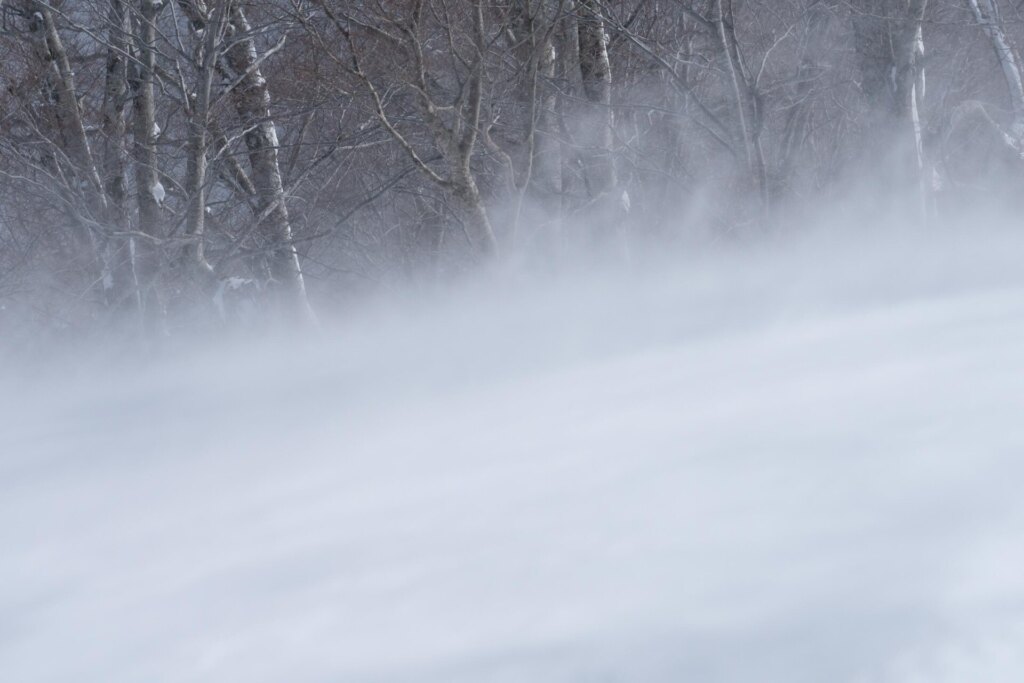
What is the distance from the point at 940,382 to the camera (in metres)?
4.28

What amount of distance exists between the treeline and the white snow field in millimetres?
3742

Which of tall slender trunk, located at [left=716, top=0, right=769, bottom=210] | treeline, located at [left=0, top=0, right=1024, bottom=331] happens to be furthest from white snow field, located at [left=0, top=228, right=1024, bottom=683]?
treeline, located at [left=0, top=0, right=1024, bottom=331]

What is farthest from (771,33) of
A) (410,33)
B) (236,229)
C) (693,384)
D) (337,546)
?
(337,546)

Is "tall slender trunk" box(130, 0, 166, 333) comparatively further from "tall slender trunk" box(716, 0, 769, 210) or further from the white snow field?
"tall slender trunk" box(716, 0, 769, 210)

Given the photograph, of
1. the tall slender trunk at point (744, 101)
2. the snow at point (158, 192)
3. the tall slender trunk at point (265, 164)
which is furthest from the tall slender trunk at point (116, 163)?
the tall slender trunk at point (744, 101)

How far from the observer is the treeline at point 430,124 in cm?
964

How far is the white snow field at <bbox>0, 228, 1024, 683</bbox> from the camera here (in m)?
2.46

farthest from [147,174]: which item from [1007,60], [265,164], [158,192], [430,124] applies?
[1007,60]

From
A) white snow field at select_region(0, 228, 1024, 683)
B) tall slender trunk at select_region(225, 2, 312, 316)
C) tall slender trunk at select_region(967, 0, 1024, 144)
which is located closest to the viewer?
white snow field at select_region(0, 228, 1024, 683)

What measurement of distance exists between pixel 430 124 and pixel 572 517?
6.04m

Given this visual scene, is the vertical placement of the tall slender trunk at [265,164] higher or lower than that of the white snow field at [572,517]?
higher

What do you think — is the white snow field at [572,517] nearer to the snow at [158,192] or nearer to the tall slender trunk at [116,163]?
the snow at [158,192]

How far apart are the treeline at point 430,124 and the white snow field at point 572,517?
3.74m

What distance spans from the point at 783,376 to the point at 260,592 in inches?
110
